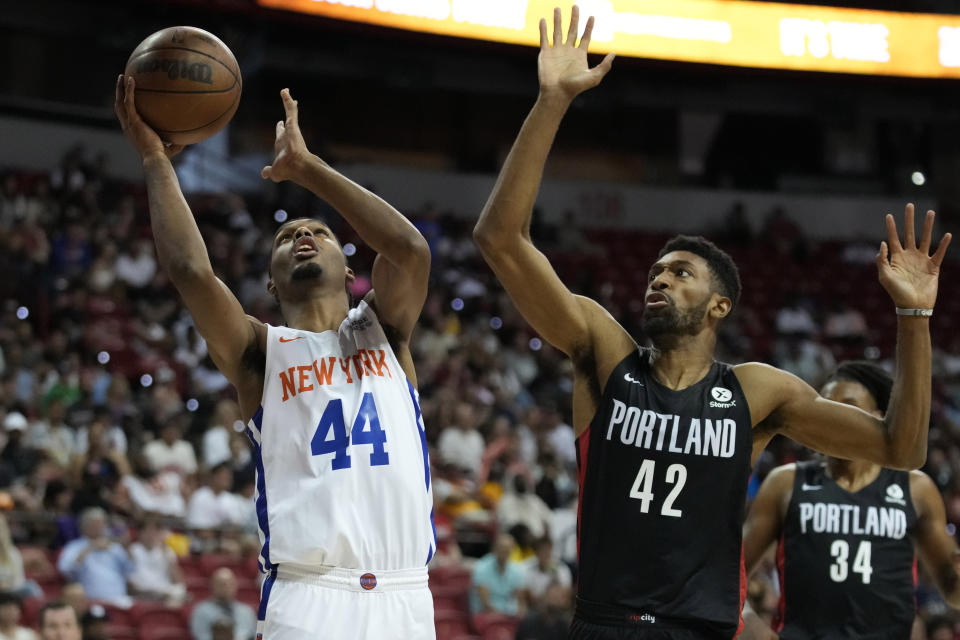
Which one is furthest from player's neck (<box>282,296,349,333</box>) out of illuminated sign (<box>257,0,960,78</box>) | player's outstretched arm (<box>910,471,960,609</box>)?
illuminated sign (<box>257,0,960,78</box>)

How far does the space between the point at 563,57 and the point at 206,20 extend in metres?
14.0

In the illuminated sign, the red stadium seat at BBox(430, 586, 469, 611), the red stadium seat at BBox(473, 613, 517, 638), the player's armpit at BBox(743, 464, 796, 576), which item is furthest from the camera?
the illuminated sign

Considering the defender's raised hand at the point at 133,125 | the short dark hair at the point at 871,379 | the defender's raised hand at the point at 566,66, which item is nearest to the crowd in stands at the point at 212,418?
the short dark hair at the point at 871,379

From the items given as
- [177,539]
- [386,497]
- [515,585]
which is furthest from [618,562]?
[177,539]

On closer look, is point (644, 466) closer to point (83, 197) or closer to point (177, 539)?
point (177, 539)

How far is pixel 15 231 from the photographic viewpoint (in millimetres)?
12781

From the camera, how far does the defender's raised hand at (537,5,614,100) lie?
11.0 ft

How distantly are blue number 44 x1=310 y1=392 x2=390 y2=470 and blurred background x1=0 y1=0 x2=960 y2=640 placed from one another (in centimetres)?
396

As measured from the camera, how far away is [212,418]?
34.3 feet

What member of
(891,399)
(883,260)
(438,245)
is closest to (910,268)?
(883,260)

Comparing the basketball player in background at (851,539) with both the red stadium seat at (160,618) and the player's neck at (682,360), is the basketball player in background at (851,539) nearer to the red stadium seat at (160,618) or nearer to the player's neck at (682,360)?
the player's neck at (682,360)

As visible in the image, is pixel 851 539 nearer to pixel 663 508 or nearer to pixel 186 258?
pixel 663 508

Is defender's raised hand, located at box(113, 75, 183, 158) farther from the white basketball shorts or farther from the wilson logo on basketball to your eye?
the white basketball shorts

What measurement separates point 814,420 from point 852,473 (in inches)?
60.4
